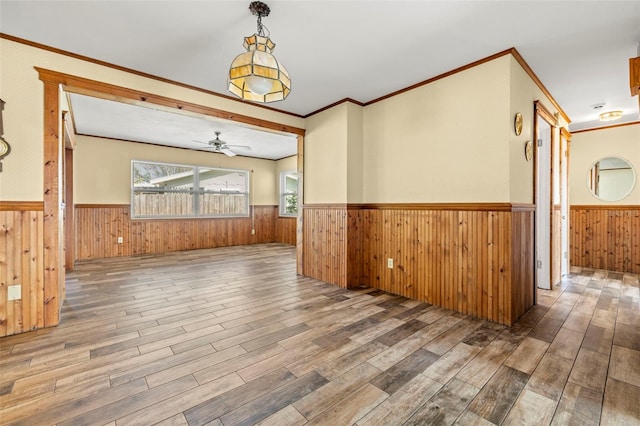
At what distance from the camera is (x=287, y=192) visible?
8.56 m

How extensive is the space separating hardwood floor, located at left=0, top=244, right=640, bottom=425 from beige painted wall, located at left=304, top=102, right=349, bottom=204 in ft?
4.97

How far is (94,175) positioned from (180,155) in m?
1.75

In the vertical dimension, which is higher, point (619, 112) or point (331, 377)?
point (619, 112)

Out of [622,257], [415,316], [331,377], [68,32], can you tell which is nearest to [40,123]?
[68,32]

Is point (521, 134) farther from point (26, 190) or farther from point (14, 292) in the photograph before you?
point (14, 292)

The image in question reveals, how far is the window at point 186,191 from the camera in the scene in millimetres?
6602

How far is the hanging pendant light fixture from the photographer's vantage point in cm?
188

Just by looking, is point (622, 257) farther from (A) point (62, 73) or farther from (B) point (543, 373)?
(A) point (62, 73)

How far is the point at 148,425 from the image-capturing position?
1.45 m

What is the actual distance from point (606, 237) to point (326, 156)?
5.06 m

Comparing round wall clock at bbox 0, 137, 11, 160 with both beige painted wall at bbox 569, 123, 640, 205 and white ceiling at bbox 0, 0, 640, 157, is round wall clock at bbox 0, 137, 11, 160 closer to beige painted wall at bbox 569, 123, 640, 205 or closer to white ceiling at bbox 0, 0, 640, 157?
white ceiling at bbox 0, 0, 640, 157

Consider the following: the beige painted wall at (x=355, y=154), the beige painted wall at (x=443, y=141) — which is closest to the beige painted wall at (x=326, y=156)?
the beige painted wall at (x=355, y=154)

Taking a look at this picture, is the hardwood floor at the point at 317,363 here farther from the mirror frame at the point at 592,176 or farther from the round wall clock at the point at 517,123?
the mirror frame at the point at 592,176

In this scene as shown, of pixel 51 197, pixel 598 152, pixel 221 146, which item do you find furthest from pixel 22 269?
pixel 598 152
